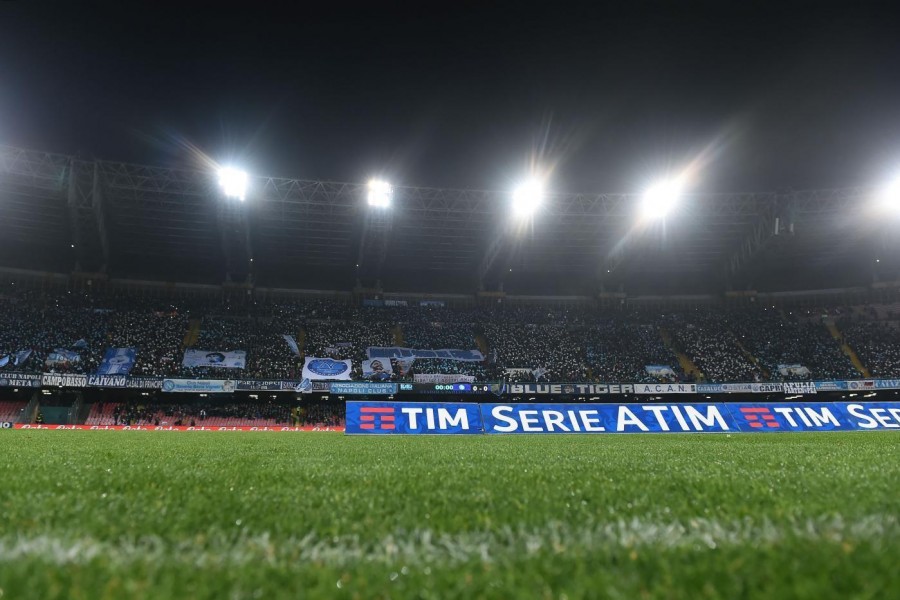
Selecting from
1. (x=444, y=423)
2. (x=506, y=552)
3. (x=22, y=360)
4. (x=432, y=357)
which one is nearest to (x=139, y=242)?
(x=22, y=360)

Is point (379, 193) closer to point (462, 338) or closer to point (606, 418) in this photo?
point (462, 338)

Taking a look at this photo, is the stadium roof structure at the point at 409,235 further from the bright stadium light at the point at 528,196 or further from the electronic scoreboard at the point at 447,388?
the electronic scoreboard at the point at 447,388

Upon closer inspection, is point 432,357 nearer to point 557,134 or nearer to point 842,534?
point 557,134

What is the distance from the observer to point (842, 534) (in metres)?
2.20

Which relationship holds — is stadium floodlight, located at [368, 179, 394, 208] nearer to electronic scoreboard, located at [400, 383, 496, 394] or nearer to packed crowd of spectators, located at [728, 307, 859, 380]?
electronic scoreboard, located at [400, 383, 496, 394]

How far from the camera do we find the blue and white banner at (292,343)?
128 feet

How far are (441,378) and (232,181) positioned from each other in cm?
1976

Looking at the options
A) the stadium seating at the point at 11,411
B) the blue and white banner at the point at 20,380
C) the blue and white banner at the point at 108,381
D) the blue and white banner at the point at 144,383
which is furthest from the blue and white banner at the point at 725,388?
the stadium seating at the point at 11,411

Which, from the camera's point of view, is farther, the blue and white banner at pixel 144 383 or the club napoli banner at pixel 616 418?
the blue and white banner at pixel 144 383

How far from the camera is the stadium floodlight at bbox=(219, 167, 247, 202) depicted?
2909cm

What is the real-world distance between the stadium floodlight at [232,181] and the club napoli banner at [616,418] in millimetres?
16070

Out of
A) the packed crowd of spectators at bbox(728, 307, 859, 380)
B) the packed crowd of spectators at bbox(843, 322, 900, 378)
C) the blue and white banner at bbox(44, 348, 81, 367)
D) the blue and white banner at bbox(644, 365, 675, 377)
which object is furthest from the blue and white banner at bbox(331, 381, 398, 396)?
the packed crowd of spectators at bbox(843, 322, 900, 378)

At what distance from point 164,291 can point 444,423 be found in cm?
3306

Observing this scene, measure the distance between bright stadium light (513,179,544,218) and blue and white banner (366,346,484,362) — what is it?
13.5m
